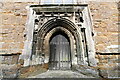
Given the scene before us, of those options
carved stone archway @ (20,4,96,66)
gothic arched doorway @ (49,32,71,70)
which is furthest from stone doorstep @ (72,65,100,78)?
gothic arched doorway @ (49,32,71,70)

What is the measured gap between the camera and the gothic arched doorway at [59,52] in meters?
4.39

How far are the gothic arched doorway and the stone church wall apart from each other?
2.94 ft

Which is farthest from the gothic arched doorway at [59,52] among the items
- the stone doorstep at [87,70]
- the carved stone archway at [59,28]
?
the stone doorstep at [87,70]

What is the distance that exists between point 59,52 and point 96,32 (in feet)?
4.41

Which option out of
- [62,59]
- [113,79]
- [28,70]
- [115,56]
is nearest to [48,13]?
[62,59]

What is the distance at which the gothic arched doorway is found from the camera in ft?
14.4

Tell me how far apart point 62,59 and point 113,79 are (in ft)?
5.15

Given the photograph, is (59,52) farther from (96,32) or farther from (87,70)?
(96,32)

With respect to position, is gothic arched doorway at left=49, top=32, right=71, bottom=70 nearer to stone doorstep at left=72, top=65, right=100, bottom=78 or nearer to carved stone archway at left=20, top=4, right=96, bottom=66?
carved stone archway at left=20, top=4, right=96, bottom=66

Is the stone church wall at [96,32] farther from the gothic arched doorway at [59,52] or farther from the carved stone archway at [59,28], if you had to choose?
the gothic arched doorway at [59,52]

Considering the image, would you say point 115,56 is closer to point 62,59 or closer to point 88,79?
point 88,79

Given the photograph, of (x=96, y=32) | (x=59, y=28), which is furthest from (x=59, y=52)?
(x=96, y=32)

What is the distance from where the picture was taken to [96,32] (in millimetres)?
4621

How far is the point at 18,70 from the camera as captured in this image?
3.86 meters
